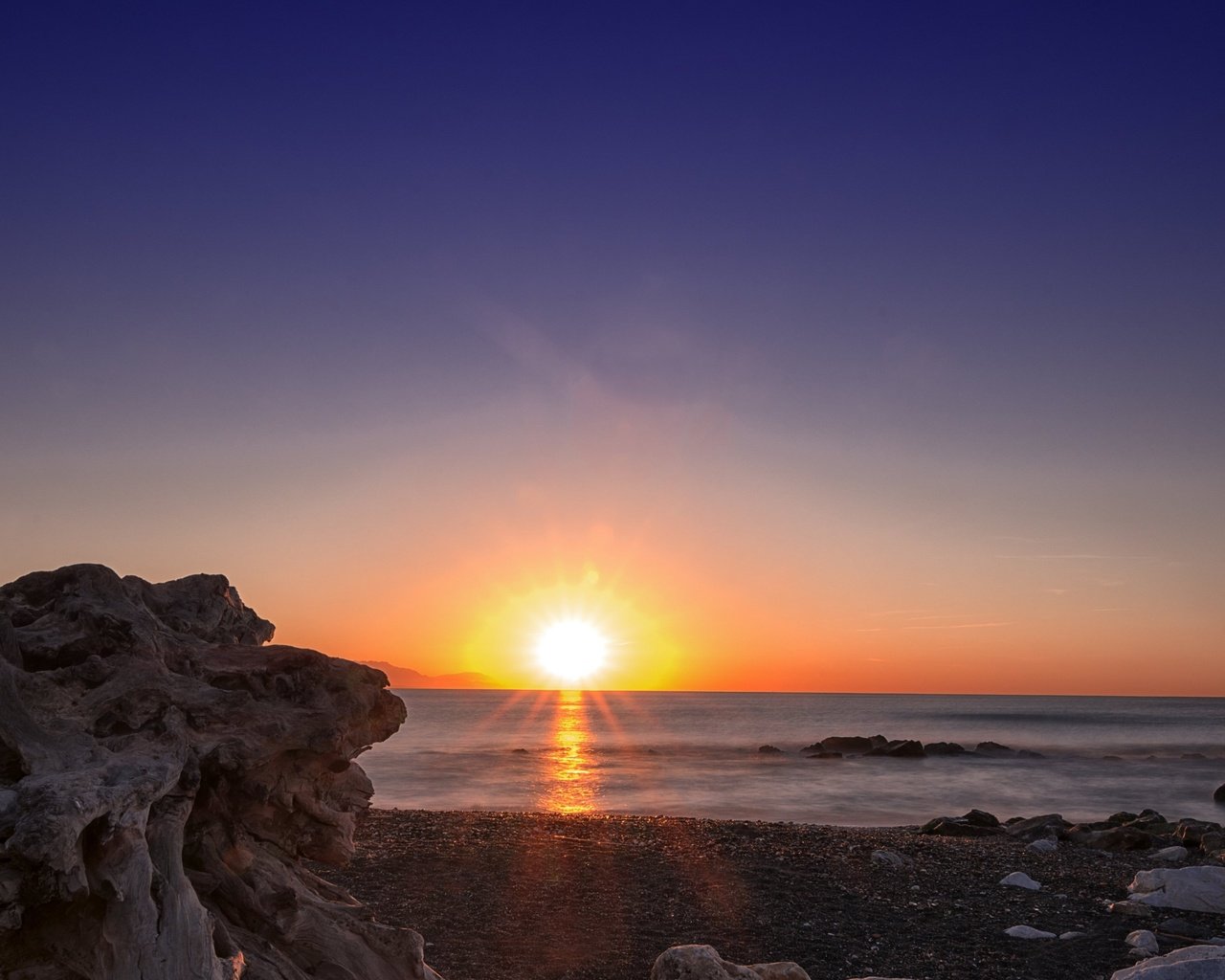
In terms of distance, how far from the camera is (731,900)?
11.0 metres

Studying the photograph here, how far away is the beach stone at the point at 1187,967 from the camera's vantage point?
686cm

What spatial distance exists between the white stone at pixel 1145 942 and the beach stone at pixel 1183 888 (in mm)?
1621

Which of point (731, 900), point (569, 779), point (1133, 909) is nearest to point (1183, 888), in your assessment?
point (1133, 909)

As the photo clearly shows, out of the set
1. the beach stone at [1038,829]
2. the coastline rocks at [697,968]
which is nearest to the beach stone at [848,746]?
the beach stone at [1038,829]

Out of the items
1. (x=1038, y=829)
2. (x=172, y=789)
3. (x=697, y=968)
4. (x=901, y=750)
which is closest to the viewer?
Answer: (x=172, y=789)

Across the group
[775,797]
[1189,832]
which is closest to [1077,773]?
[775,797]

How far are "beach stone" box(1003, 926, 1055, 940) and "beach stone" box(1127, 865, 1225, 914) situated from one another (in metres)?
2.06

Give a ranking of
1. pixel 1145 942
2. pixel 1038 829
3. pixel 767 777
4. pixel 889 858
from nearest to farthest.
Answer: pixel 1145 942 < pixel 889 858 < pixel 1038 829 < pixel 767 777

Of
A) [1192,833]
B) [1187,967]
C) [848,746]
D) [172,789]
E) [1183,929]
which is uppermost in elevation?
[172,789]

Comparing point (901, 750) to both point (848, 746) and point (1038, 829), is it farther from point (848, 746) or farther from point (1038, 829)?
point (1038, 829)

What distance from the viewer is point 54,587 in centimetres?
601

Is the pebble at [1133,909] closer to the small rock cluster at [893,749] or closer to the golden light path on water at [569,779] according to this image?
the golden light path on water at [569,779]

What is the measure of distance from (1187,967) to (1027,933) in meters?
3.18

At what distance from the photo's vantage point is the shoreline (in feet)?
29.3
